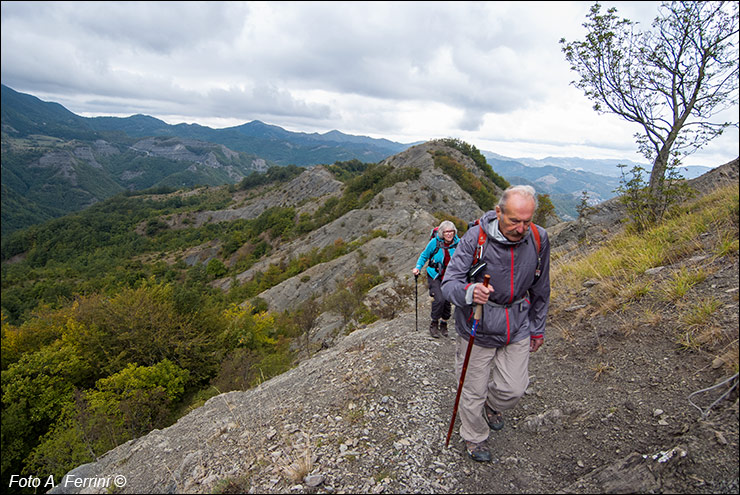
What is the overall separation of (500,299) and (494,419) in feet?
5.38

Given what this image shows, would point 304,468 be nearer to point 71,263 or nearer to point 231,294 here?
point 231,294

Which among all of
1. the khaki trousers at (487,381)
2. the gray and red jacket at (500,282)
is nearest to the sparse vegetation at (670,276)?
the khaki trousers at (487,381)

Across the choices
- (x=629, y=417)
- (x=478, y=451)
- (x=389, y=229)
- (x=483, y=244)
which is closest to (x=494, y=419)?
(x=478, y=451)

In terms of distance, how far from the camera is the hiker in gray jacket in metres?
3.13

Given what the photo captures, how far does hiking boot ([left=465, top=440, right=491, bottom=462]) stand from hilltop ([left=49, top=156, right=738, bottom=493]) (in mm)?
83

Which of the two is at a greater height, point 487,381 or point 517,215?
point 517,215

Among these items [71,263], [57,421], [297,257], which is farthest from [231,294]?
[71,263]

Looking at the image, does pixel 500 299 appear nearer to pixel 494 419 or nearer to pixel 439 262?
pixel 494 419

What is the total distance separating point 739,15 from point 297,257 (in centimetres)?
3277

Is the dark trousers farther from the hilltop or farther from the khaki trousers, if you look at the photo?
the khaki trousers

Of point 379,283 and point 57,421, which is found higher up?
point 379,283

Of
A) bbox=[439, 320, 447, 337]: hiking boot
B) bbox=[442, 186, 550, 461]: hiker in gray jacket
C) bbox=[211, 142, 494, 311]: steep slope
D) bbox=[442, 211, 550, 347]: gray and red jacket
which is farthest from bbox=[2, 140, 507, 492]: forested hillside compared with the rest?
bbox=[442, 211, 550, 347]: gray and red jacket

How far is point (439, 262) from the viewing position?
6.45 m

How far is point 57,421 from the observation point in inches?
540
